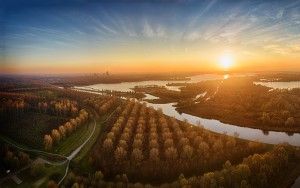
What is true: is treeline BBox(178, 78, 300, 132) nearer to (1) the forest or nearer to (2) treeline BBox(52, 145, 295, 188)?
(1) the forest

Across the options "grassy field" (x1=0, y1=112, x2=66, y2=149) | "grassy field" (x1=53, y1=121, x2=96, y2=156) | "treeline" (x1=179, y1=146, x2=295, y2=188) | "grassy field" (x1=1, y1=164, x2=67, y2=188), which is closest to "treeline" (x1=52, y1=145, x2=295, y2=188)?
"treeline" (x1=179, y1=146, x2=295, y2=188)

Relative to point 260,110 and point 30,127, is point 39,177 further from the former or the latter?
point 260,110

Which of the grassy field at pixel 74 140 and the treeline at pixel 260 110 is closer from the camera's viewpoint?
the grassy field at pixel 74 140

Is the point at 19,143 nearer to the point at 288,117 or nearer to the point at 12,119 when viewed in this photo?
the point at 12,119

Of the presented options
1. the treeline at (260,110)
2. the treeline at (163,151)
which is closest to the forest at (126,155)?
the treeline at (163,151)

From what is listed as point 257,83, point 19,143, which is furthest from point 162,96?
point 19,143

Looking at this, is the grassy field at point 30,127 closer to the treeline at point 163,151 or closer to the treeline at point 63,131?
the treeline at point 63,131
